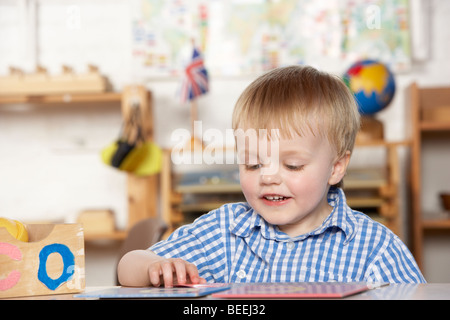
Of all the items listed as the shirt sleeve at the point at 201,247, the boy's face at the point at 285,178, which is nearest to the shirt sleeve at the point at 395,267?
the boy's face at the point at 285,178

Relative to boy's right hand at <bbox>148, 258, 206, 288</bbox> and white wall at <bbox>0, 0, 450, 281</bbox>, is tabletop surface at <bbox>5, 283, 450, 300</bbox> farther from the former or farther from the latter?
white wall at <bbox>0, 0, 450, 281</bbox>

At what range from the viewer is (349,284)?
644 mm

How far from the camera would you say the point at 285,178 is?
1.01m

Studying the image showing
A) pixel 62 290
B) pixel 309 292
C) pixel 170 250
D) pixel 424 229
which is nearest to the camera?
pixel 309 292

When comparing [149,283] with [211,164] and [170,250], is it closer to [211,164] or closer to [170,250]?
[170,250]

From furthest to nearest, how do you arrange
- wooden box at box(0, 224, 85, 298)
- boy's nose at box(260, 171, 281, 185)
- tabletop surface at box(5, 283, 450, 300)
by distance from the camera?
boy's nose at box(260, 171, 281, 185) → wooden box at box(0, 224, 85, 298) → tabletop surface at box(5, 283, 450, 300)

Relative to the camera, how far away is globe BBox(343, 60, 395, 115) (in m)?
2.70

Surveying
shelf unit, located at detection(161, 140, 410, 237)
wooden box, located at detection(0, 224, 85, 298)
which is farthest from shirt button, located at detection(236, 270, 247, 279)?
shelf unit, located at detection(161, 140, 410, 237)

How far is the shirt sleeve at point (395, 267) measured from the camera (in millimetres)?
888

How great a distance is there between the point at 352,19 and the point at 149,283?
8.37 feet

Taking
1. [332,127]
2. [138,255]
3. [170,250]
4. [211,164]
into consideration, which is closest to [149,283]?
[138,255]

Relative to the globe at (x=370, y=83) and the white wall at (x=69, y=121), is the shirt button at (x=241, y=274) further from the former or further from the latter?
the white wall at (x=69, y=121)

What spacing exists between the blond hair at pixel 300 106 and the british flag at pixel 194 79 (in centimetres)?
176

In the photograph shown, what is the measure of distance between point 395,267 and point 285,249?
187mm
